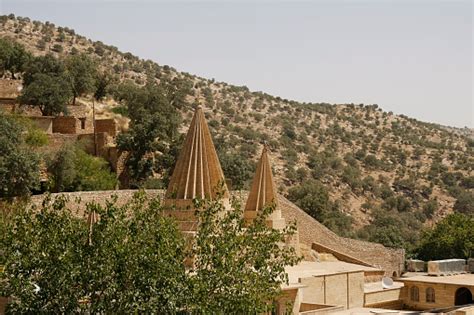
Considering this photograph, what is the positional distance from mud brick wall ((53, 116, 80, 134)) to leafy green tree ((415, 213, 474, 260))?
1653cm

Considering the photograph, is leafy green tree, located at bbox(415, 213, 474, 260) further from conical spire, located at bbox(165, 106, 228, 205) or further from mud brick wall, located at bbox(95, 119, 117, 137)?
conical spire, located at bbox(165, 106, 228, 205)

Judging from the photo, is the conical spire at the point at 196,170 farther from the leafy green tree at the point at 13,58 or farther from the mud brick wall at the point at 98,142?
the leafy green tree at the point at 13,58

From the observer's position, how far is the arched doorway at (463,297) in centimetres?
2772

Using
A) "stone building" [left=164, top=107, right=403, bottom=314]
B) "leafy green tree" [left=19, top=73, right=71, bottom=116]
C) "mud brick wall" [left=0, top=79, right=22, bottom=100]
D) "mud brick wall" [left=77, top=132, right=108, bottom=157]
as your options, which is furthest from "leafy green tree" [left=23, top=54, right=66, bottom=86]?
"stone building" [left=164, top=107, right=403, bottom=314]

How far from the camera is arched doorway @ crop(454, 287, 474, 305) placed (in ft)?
90.9

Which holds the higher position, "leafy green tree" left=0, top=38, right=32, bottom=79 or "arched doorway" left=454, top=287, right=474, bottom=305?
"leafy green tree" left=0, top=38, right=32, bottom=79

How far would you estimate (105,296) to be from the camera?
16.5 metres

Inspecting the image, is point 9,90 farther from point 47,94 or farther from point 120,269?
point 120,269

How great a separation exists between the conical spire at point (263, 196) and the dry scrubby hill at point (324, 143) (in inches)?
742

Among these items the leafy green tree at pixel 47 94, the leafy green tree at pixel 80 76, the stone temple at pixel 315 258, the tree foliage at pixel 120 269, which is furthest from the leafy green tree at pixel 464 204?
the tree foliage at pixel 120 269

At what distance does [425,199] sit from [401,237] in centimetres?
1393

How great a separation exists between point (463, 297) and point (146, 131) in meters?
15.5

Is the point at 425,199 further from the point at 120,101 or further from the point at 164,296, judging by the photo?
the point at 164,296

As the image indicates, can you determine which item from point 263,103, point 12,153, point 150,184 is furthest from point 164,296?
point 263,103
